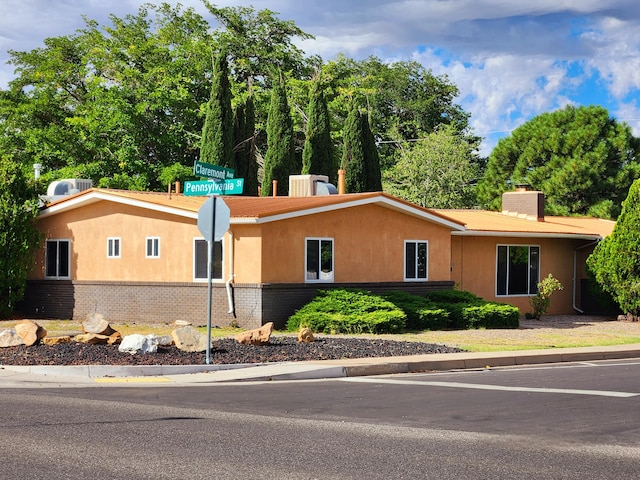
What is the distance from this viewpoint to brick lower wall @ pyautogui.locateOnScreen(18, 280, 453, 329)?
24609 mm

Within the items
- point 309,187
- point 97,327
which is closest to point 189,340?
point 97,327

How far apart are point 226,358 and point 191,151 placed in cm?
3515

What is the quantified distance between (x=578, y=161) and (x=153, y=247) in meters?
33.5

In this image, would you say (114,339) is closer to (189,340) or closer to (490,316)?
(189,340)

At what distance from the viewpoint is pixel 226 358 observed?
17188mm

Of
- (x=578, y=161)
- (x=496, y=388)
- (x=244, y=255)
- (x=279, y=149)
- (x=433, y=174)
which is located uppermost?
(x=578, y=161)

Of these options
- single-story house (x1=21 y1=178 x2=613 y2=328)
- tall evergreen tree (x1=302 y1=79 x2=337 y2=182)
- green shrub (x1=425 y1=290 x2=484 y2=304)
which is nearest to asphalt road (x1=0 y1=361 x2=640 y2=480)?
single-story house (x1=21 y1=178 x2=613 y2=328)

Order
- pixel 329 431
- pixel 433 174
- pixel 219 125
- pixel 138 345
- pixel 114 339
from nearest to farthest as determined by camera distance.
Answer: pixel 329 431, pixel 138 345, pixel 114 339, pixel 219 125, pixel 433 174

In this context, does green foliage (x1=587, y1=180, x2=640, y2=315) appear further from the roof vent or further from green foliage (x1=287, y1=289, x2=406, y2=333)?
green foliage (x1=287, y1=289, x2=406, y2=333)

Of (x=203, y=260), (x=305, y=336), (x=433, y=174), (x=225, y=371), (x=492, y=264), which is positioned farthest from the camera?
(x=433, y=174)

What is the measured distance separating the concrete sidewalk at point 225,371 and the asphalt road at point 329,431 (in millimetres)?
841

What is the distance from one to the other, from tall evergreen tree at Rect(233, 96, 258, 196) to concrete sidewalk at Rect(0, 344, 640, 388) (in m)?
24.0

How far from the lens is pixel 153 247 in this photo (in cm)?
2670

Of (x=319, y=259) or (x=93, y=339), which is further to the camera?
(x=319, y=259)
